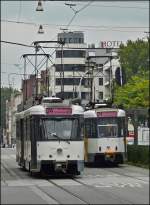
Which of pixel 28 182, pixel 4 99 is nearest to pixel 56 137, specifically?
pixel 28 182

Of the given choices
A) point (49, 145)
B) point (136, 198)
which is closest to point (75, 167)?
point (49, 145)

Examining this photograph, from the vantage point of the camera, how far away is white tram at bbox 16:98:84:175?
1061 inches

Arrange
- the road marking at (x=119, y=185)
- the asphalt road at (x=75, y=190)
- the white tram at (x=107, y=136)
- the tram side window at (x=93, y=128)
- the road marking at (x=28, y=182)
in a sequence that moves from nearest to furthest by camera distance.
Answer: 1. the asphalt road at (x=75, y=190)
2. the road marking at (x=119, y=185)
3. the road marking at (x=28, y=182)
4. the white tram at (x=107, y=136)
5. the tram side window at (x=93, y=128)

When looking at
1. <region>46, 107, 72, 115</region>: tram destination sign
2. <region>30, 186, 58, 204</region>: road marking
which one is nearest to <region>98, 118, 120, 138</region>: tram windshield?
<region>46, 107, 72, 115</region>: tram destination sign

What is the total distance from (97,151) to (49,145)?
9.46 meters

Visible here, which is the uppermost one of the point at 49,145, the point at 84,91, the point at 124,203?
the point at 84,91

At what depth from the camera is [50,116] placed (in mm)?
27172

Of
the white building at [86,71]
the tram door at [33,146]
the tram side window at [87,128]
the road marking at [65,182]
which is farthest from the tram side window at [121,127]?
the white building at [86,71]

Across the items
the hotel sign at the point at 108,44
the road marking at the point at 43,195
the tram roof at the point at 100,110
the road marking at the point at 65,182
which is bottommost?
the road marking at the point at 43,195

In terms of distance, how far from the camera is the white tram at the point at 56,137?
27.0 m

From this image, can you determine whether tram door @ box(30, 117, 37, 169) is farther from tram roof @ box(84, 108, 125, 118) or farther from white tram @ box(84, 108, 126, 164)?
tram roof @ box(84, 108, 125, 118)

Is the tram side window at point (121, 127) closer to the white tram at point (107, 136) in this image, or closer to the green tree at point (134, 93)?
the white tram at point (107, 136)

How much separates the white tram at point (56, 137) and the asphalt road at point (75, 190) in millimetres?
718

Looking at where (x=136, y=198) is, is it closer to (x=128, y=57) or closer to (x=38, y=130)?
(x=38, y=130)
